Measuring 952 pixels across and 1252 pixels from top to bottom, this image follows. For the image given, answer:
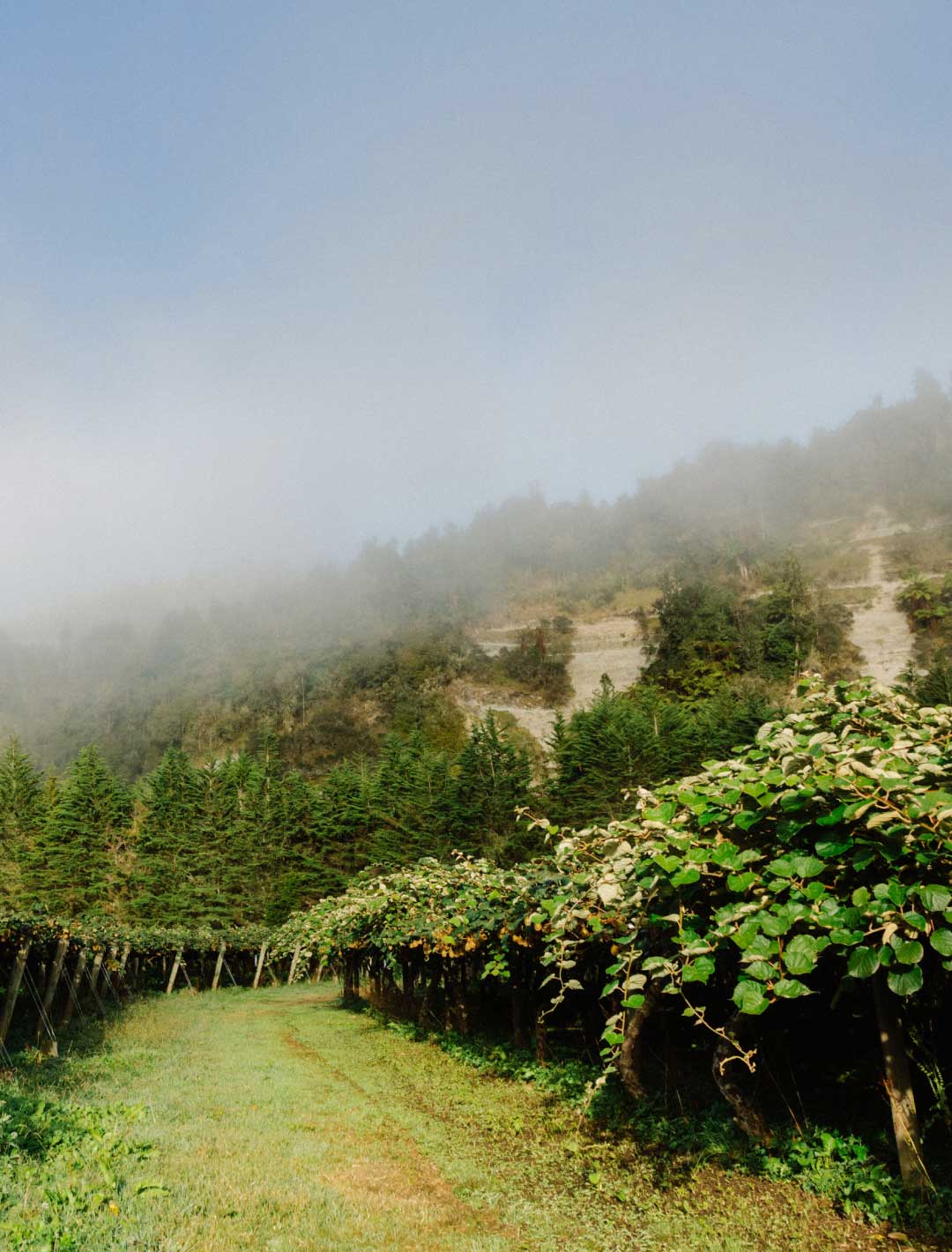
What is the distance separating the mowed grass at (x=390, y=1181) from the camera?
15.4 ft

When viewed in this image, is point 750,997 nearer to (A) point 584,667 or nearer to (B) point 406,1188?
(B) point 406,1188

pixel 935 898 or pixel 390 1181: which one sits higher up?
pixel 935 898

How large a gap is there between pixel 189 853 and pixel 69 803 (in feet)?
42.7

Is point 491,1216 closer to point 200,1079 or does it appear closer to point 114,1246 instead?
point 114,1246

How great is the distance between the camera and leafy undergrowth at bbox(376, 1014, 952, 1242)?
4.49 meters

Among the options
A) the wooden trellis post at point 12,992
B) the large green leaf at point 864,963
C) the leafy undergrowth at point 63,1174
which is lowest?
the wooden trellis post at point 12,992

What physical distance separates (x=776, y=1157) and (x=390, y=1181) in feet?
10.9

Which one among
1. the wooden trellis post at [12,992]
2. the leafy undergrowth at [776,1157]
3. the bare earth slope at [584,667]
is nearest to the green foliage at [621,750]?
the wooden trellis post at [12,992]

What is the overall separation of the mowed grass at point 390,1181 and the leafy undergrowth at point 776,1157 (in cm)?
15

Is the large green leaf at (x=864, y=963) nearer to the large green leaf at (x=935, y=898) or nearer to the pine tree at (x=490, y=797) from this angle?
the large green leaf at (x=935, y=898)

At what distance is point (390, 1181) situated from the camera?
624 centimetres

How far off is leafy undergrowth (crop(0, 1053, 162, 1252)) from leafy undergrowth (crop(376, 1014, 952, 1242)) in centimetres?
334

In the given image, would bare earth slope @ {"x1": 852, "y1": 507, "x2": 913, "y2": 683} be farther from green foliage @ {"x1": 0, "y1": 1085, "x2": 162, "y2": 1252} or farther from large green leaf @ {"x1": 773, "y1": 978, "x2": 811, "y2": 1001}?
green foliage @ {"x1": 0, "y1": 1085, "x2": 162, "y2": 1252}

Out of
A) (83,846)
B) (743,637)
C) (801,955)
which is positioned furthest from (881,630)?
(801,955)
